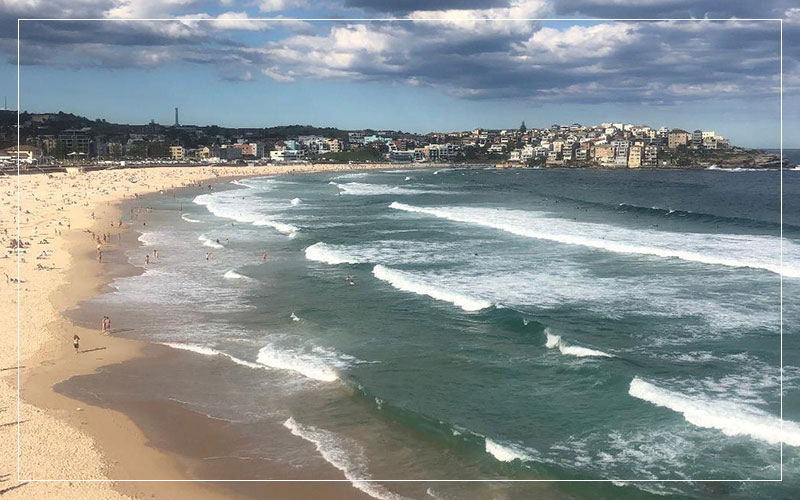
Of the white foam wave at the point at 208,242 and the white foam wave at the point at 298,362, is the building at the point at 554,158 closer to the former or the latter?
the white foam wave at the point at 208,242

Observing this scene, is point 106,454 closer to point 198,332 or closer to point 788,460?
point 198,332

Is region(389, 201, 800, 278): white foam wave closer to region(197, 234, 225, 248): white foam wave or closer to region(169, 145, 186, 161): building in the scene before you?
region(197, 234, 225, 248): white foam wave

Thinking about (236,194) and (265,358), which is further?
(236,194)

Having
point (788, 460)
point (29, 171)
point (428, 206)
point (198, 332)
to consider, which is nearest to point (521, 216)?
point (428, 206)

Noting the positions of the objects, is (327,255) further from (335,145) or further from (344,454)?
(335,145)

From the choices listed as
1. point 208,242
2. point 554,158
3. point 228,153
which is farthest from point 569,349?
point 228,153
